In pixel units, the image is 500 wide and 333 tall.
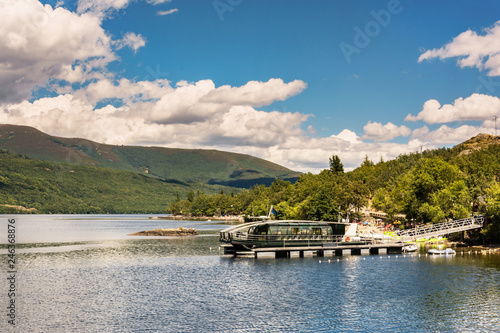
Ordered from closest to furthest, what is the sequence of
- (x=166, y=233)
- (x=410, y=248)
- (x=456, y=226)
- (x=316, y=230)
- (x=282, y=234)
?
(x=282, y=234) < (x=410, y=248) < (x=316, y=230) < (x=456, y=226) < (x=166, y=233)

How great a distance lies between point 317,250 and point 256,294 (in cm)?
3766

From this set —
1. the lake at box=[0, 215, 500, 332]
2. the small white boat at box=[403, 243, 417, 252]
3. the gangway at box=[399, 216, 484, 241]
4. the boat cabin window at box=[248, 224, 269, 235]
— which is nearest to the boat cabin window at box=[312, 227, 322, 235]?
the lake at box=[0, 215, 500, 332]

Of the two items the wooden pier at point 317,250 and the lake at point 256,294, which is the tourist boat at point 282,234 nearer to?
the wooden pier at point 317,250

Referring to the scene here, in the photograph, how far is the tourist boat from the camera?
84625 mm

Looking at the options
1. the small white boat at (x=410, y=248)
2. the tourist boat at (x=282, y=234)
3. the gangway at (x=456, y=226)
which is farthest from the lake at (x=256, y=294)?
the gangway at (x=456, y=226)

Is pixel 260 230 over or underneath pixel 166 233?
over

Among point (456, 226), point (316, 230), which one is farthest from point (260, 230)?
point (456, 226)

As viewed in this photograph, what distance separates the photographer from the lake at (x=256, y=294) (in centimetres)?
3831

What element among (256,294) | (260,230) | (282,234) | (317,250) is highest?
(260,230)

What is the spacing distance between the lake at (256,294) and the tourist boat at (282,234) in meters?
6.13

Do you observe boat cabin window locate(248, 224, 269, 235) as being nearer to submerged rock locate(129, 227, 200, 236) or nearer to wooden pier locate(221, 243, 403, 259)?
wooden pier locate(221, 243, 403, 259)

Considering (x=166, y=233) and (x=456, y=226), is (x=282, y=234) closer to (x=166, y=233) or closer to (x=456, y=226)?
(x=456, y=226)

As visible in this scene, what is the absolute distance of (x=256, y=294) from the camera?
5081 cm

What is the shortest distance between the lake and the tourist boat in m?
6.13
